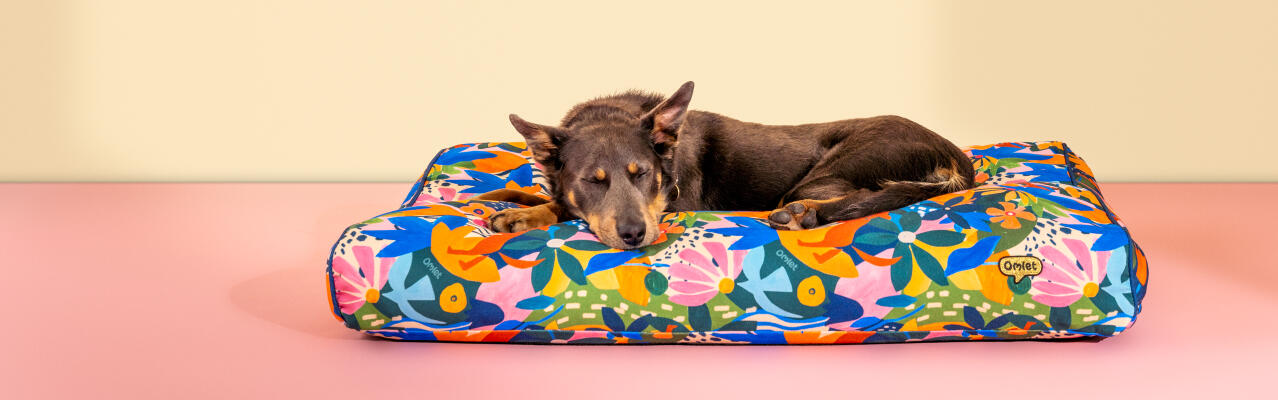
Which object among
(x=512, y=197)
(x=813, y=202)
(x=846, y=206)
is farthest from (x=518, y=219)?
(x=846, y=206)

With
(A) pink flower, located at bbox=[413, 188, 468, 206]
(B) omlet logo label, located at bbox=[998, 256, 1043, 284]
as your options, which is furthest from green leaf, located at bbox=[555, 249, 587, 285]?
(A) pink flower, located at bbox=[413, 188, 468, 206]

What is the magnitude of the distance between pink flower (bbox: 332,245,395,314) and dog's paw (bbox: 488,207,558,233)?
0.50 meters

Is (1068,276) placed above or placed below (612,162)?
below

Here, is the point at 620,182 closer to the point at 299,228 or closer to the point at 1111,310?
the point at 1111,310

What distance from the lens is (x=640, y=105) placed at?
420cm

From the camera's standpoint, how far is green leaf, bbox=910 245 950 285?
302cm

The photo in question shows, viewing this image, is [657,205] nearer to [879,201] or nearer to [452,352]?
[879,201]

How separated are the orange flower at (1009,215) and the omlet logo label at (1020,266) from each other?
15 cm

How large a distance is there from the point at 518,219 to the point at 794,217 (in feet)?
3.35

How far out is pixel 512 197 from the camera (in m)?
4.27

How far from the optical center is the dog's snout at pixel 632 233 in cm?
312

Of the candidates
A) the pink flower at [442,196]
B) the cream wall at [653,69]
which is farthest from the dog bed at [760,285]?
the cream wall at [653,69]

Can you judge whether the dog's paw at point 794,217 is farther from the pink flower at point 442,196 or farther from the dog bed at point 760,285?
the pink flower at point 442,196

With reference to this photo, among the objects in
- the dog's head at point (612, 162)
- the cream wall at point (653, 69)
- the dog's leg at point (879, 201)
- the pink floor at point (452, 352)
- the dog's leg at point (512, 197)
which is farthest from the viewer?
the cream wall at point (653, 69)
